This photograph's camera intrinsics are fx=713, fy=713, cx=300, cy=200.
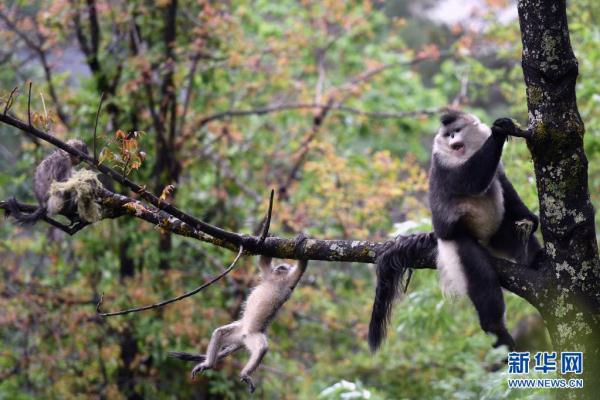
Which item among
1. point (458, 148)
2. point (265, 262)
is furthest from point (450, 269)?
point (265, 262)

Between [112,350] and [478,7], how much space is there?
597 centimetres

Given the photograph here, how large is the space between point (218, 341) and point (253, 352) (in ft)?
0.83

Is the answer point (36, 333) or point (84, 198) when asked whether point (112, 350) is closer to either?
point (36, 333)

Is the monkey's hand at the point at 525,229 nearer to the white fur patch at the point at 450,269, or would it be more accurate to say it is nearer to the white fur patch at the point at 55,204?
the white fur patch at the point at 450,269

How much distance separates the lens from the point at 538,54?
286 centimetres

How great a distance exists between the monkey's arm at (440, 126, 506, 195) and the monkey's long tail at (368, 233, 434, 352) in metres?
0.35

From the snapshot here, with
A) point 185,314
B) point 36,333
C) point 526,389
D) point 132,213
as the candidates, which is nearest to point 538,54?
point 526,389

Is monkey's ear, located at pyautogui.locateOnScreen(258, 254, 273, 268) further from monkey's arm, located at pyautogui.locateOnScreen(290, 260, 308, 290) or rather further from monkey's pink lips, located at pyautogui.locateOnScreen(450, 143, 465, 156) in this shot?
monkey's pink lips, located at pyautogui.locateOnScreen(450, 143, 465, 156)

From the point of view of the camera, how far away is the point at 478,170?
138 inches

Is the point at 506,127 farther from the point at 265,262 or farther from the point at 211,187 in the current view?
the point at 211,187

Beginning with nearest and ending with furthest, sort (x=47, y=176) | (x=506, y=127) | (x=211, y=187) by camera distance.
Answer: (x=506, y=127) → (x=47, y=176) → (x=211, y=187)

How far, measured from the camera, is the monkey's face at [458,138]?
394 centimetres

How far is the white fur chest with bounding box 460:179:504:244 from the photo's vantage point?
12.5 feet

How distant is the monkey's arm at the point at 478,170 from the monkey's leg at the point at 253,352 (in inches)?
50.4
